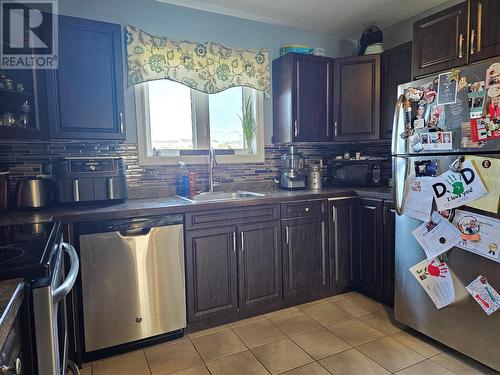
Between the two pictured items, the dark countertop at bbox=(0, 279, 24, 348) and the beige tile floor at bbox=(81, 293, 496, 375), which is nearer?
the dark countertop at bbox=(0, 279, 24, 348)

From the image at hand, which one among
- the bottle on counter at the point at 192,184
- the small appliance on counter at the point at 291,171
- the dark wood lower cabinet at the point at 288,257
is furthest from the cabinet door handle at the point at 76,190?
the small appliance on counter at the point at 291,171

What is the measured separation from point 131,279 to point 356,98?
245 centimetres

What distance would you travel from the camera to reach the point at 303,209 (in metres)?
2.58

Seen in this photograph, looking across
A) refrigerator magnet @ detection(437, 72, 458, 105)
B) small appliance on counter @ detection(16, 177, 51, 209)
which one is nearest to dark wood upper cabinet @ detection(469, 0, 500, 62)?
refrigerator magnet @ detection(437, 72, 458, 105)

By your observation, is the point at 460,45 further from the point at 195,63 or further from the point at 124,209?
the point at 124,209

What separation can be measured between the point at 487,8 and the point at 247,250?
2.09m

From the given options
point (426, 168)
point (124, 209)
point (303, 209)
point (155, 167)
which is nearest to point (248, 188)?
point (303, 209)

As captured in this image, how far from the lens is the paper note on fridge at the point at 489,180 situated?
1604mm

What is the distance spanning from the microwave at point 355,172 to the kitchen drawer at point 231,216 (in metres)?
1.07

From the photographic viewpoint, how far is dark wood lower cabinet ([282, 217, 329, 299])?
8.35 feet

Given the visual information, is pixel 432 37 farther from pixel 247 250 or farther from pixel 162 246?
pixel 162 246

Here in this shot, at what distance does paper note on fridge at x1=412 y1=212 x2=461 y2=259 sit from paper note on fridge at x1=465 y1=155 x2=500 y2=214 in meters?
0.21

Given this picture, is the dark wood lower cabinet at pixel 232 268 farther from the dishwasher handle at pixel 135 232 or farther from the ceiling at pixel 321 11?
the ceiling at pixel 321 11

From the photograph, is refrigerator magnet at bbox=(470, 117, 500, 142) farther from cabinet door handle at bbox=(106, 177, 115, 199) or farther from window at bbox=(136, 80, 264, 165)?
cabinet door handle at bbox=(106, 177, 115, 199)
